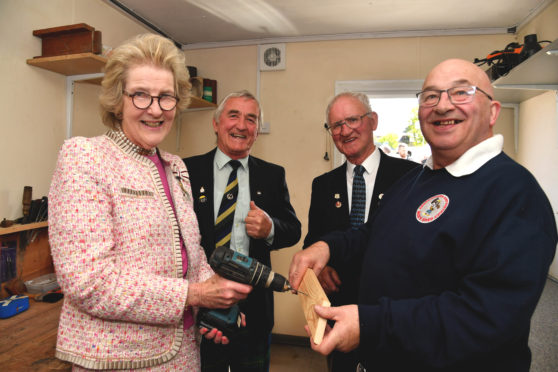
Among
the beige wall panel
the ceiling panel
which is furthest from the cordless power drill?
the ceiling panel

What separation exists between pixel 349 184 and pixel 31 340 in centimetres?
171

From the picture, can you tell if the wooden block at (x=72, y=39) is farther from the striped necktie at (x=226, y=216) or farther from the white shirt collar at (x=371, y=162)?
the white shirt collar at (x=371, y=162)

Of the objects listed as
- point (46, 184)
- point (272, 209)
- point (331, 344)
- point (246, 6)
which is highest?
point (246, 6)

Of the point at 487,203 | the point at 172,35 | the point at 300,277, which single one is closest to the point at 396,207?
the point at 487,203

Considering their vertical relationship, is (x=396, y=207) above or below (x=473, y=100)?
below

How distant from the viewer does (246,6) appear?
2.77 meters

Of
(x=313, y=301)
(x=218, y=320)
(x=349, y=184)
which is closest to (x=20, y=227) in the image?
(x=218, y=320)

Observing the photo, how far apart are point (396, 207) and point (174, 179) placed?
0.82 m

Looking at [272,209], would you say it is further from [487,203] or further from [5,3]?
[5,3]

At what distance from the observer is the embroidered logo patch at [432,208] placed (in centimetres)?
96

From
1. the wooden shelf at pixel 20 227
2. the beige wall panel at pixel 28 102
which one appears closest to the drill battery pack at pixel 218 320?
the wooden shelf at pixel 20 227

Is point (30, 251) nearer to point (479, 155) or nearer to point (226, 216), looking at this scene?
point (226, 216)

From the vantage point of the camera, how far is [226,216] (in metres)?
1.75

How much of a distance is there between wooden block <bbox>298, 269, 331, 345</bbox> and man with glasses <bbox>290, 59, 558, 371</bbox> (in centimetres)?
3
